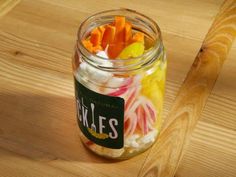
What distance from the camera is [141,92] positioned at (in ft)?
1.89

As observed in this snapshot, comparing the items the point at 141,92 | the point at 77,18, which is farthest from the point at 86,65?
the point at 77,18

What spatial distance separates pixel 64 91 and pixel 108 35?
173 millimetres

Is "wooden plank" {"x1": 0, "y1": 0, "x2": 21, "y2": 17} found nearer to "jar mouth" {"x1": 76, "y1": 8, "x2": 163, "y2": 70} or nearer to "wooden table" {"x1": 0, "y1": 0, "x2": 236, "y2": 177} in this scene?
"wooden table" {"x1": 0, "y1": 0, "x2": 236, "y2": 177}

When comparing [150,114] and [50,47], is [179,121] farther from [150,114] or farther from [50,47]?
[50,47]

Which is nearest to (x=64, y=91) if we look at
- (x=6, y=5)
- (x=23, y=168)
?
(x=23, y=168)

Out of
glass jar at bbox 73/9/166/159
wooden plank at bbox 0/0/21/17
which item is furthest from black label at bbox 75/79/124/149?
wooden plank at bbox 0/0/21/17

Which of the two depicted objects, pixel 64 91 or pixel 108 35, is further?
pixel 64 91

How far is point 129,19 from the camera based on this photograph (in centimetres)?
65

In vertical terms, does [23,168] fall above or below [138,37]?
below

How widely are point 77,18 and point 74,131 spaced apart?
0.29 metres

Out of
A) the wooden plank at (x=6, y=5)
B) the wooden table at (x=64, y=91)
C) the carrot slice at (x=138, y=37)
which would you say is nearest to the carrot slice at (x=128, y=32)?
the carrot slice at (x=138, y=37)

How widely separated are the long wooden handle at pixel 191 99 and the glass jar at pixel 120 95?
30 mm

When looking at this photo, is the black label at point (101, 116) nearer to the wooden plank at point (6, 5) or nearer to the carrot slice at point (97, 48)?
the carrot slice at point (97, 48)

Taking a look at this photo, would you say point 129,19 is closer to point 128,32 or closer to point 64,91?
point 128,32
